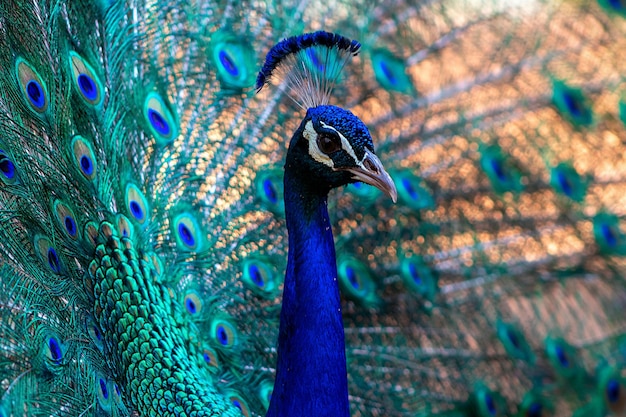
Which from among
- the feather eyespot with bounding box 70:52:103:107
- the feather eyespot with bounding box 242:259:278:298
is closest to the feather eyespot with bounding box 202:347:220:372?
the feather eyespot with bounding box 242:259:278:298

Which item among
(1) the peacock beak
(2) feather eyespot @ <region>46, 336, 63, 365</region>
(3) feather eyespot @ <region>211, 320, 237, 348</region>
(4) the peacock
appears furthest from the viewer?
(3) feather eyespot @ <region>211, 320, 237, 348</region>

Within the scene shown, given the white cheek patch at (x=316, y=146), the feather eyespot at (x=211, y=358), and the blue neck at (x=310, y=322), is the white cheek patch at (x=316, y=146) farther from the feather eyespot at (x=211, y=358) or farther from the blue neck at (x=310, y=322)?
the feather eyespot at (x=211, y=358)

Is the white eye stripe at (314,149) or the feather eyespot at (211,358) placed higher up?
the white eye stripe at (314,149)

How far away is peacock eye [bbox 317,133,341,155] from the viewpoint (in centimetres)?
119

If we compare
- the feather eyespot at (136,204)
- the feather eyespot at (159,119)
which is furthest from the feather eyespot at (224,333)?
the feather eyespot at (159,119)

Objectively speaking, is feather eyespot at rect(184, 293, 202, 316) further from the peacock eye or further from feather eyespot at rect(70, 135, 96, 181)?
the peacock eye

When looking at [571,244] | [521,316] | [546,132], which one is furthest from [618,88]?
[521,316]

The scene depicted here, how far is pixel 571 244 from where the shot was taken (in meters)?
1.90

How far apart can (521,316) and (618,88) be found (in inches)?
22.7

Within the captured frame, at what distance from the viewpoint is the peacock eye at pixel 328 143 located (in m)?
1.19

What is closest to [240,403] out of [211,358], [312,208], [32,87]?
[211,358]

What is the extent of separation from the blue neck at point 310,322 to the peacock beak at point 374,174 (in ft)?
0.37

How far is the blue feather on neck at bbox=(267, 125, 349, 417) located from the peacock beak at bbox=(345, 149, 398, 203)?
4.1 inches

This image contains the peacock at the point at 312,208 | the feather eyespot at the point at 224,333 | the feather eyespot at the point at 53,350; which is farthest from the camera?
the feather eyespot at the point at 224,333
